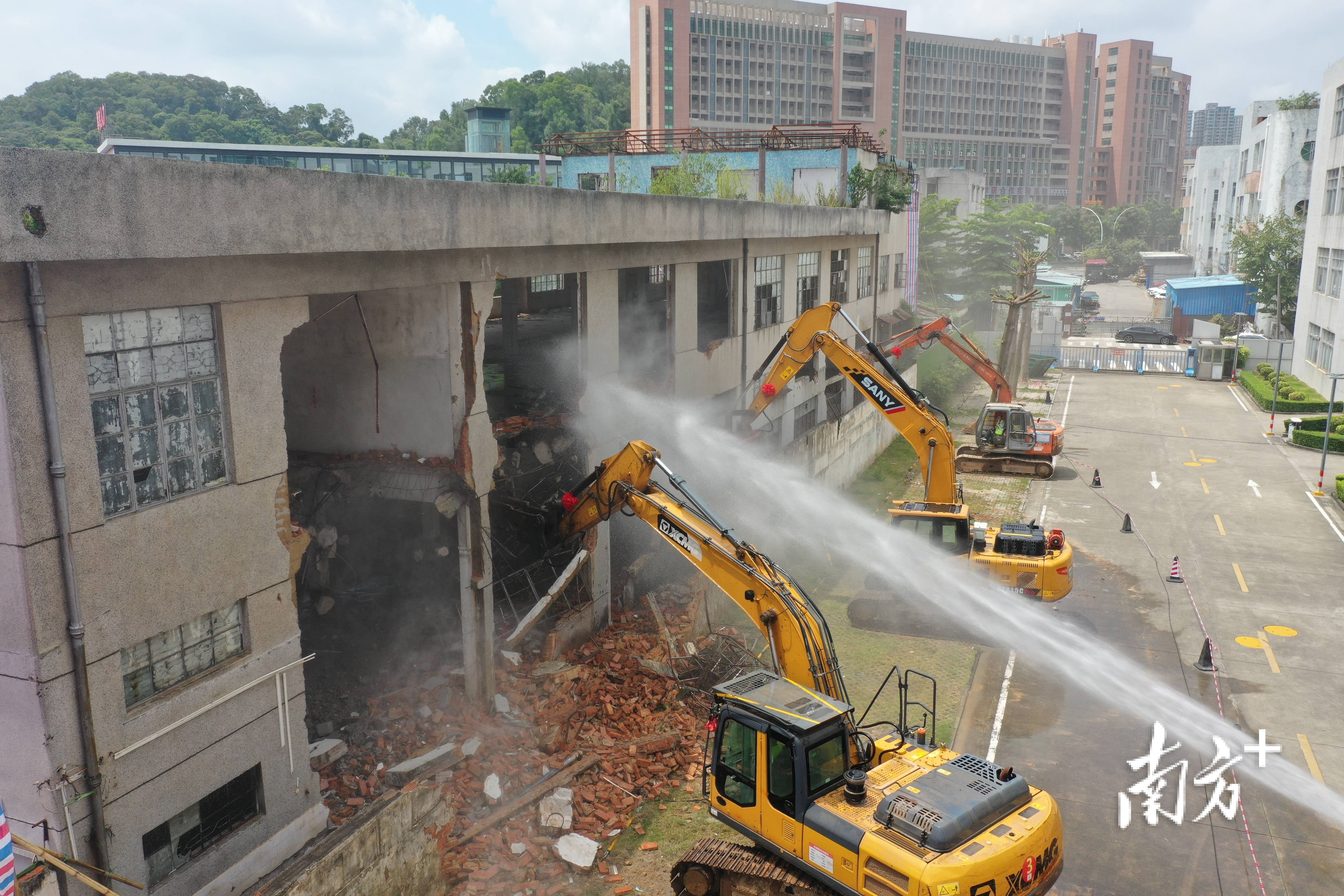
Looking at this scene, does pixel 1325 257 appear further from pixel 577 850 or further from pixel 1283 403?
pixel 577 850

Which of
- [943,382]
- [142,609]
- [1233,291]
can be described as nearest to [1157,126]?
[1233,291]

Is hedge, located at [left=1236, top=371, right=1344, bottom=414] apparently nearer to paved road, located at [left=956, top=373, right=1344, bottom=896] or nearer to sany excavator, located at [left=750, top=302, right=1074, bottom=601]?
paved road, located at [left=956, top=373, right=1344, bottom=896]

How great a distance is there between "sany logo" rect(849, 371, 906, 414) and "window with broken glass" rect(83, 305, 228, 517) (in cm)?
1480

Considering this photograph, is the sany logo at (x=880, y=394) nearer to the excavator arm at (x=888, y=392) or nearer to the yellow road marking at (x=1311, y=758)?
the excavator arm at (x=888, y=392)

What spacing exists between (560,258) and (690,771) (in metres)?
8.69

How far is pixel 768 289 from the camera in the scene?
87.2 feet

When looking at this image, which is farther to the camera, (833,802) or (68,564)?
(833,802)

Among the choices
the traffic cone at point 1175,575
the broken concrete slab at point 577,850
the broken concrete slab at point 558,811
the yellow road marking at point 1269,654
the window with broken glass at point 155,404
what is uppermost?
the window with broken glass at point 155,404

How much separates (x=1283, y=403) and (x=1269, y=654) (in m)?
32.1

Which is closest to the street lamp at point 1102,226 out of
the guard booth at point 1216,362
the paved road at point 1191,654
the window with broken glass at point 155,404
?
the guard booth at point 1216,362

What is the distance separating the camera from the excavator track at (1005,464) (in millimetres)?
34469

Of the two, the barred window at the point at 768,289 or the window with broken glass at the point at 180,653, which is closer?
the window with broken glass at the point at 180,653

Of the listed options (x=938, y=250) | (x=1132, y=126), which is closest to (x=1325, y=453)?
(x=938, y=250)

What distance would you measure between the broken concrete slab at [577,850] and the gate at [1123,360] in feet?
186
